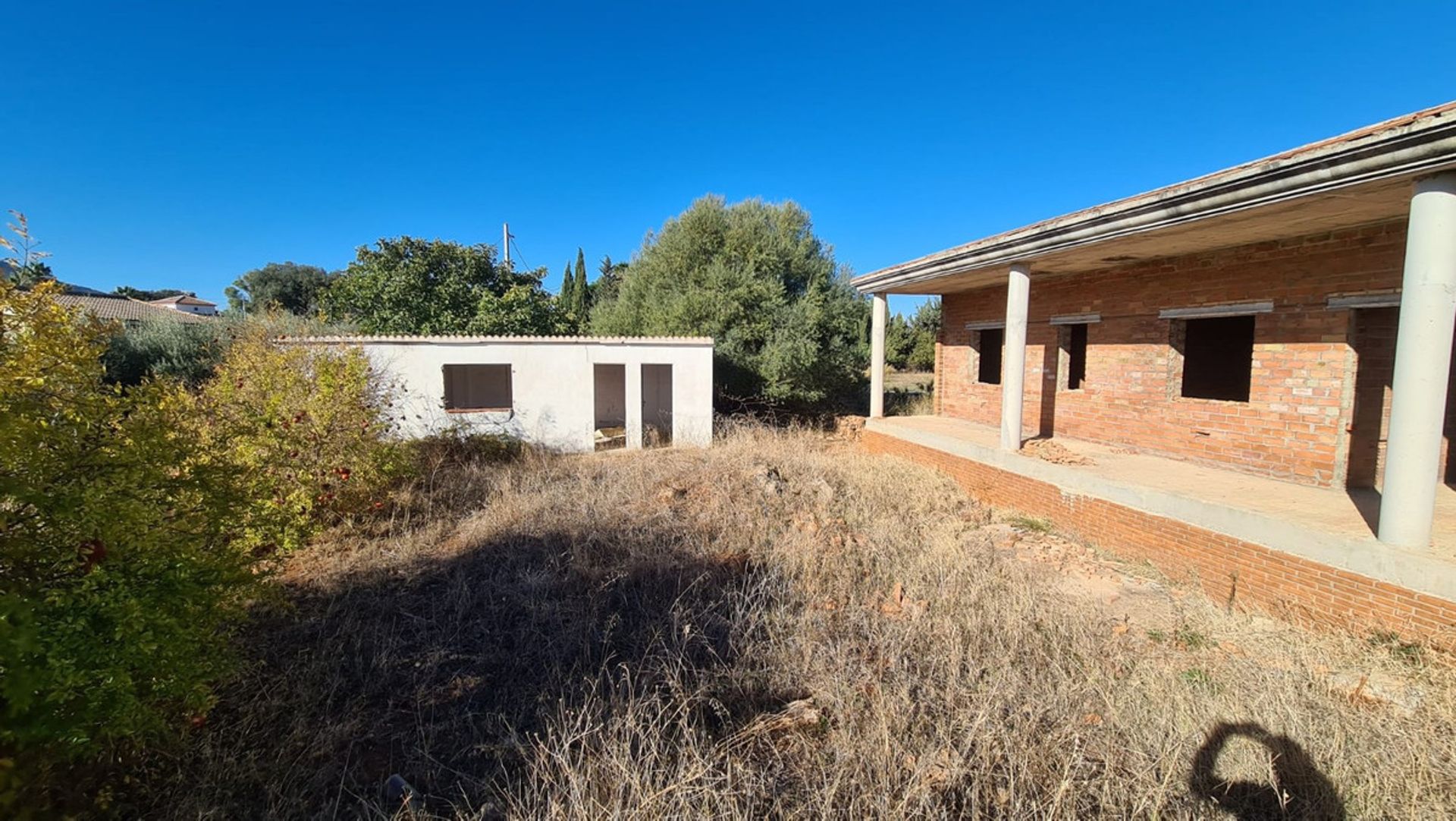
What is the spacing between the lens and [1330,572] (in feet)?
13.0

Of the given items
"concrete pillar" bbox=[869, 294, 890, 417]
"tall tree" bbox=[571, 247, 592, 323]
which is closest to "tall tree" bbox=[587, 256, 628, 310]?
"tall tree" bbox=[571, 247, 592, 323]

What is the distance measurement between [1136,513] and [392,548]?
7096mm

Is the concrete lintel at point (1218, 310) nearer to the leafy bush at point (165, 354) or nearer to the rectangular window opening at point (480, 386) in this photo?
the rectangular window opening at point (480, 386)

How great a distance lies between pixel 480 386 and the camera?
1586 cm

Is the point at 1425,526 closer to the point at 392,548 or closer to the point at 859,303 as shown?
the point at 392,548

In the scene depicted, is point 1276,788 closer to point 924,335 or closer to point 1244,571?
point 1244,571

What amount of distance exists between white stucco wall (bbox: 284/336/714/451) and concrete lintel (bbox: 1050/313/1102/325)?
20.5 ft

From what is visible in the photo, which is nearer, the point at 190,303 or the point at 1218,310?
the point at 1218,310

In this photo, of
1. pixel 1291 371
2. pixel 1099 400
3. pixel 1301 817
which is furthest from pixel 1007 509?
pixel 1301 817

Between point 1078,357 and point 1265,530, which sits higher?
point 1078,357

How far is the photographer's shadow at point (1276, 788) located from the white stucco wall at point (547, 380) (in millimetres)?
9800

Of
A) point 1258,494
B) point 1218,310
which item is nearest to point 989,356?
point 1218,310

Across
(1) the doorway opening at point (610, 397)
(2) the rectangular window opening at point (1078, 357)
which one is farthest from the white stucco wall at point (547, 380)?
(2) the rectangular window opening at point (1078, 357)

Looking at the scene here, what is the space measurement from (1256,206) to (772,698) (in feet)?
17.7
